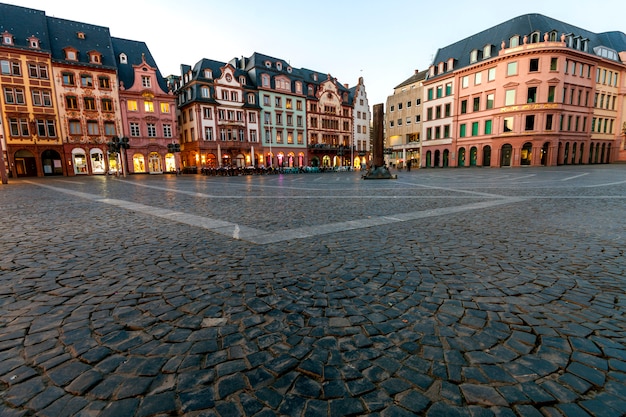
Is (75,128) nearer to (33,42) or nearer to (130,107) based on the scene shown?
(130,107)

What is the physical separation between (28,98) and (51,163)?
730 centimetres

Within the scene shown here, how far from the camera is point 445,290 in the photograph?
302 centimetres

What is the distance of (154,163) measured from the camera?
138ft

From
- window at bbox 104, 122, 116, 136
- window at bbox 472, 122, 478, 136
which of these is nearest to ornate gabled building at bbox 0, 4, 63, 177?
window at bbox 104, 122, 116, 136

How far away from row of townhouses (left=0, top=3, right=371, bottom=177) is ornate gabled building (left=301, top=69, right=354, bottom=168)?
1.10ft

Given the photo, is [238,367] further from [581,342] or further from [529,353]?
[581,342]

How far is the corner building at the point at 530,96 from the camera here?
3700cm

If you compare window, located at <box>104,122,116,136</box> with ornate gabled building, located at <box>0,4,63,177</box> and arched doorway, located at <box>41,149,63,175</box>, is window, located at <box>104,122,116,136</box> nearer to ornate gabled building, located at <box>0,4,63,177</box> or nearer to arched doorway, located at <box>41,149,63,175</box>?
ornate gabled building, located at <box>0,4,63,177</box>

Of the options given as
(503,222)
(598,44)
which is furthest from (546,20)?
(503,222)

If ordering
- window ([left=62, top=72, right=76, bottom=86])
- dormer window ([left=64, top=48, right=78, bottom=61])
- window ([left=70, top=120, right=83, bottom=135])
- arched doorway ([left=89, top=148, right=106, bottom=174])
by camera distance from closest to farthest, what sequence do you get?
window ([left=62, top=72, right=76, bottom=86]) < dormer window ([left=64, top=48, right=78, bottom=61]) < window ([left=70, top=120, right=83, bottom=135]) < arched doorway ([left=89, top=148, right=106, bottom=174])

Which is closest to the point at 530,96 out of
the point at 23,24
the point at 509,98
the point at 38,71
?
the point at 509,98

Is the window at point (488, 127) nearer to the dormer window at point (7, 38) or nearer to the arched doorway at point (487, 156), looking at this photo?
the arched doorway at point (487, 156)

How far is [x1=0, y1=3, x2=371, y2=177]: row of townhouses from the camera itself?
34812 millimetres

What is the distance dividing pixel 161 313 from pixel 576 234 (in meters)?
6.21
